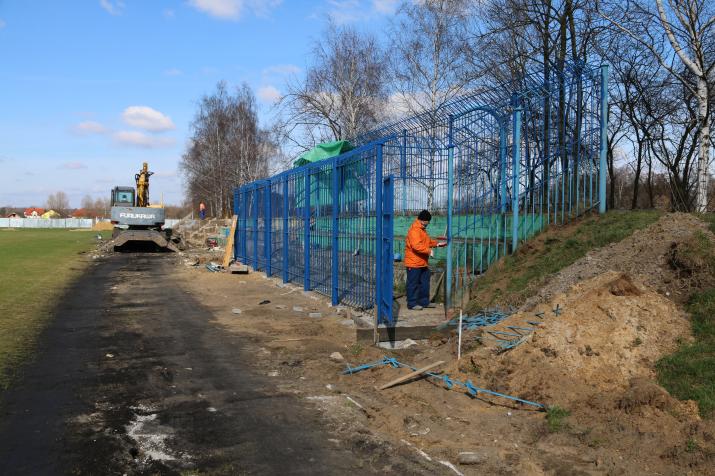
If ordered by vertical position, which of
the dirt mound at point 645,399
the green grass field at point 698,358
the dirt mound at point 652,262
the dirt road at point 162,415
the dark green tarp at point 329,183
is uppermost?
the dark green tarp at point 329,183

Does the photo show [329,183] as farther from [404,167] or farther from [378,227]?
[378,227]

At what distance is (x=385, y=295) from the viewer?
7.99 metres

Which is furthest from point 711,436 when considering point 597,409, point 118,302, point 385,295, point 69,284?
point 69,284

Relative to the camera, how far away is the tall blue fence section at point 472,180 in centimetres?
880

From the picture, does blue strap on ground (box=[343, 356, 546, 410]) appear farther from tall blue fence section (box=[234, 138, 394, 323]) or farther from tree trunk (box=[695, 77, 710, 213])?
tree trunk (box=[695, 77, 710, 213])

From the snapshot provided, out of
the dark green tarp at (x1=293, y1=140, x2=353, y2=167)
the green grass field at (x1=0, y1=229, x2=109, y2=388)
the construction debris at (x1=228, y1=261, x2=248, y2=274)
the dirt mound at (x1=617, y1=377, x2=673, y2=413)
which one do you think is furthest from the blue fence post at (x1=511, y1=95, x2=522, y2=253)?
the construction debris at (x1=228, y1=261, x2=248, y2=274)

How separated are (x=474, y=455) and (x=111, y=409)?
10.5 feet

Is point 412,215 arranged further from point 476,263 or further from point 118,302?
point 118,302

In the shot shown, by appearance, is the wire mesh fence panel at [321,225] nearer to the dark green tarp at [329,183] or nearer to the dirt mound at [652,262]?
the dark green tarp at [329,183]

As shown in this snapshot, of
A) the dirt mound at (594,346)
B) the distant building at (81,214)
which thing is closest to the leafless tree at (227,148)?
the dirt mound at (594,346)

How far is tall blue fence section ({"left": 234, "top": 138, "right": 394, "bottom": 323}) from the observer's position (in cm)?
814

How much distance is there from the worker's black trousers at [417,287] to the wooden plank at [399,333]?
1.23m

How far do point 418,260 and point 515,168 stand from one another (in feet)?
6.97

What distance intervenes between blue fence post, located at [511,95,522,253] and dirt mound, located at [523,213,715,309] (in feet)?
5.66
